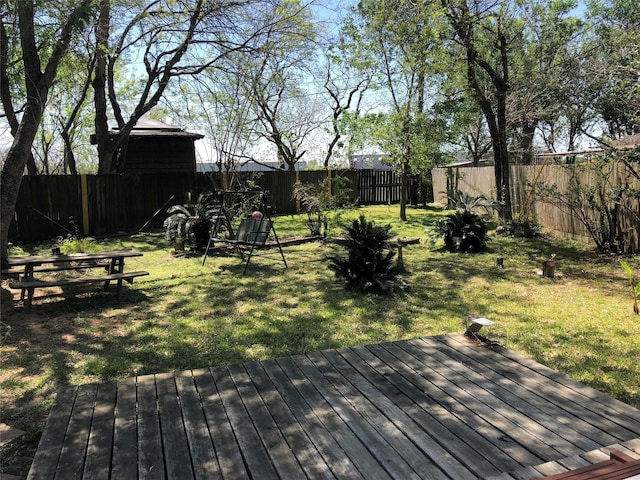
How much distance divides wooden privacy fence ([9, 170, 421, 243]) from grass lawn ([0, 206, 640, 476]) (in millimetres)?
3876

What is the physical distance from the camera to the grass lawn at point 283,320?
3.78m

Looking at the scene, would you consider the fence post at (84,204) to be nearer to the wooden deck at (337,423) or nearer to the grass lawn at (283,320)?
the grass lawn at (283,320)

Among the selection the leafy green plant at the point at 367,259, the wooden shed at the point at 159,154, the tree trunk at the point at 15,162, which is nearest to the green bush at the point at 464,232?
the leafy green plant at the point at 367,259

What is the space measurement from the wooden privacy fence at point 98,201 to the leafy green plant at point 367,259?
14.3ft

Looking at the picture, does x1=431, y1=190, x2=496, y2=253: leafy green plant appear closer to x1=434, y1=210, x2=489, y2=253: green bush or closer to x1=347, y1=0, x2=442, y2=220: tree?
x1=434, y1=210, x2=489, y2=253: green bush

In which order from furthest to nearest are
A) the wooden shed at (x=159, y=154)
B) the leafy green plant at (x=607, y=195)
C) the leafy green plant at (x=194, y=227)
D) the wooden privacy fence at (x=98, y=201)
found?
the wooden shed at (x=159, y=154), the wooden privacy fence at (x=98, y=201), the leafy green plant at (x=194, y=227), the leafy green plant at (x=607, y=195)

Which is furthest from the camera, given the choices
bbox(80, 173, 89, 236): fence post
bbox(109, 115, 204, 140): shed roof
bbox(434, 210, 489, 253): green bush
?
bbox(109, 115, 204, 140): shed roof

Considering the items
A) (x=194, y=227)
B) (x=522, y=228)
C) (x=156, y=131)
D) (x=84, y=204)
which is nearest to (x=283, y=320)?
(x=194, y=227)

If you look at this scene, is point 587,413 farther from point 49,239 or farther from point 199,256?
point 49,239

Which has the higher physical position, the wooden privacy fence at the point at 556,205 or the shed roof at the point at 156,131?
the shed roof at the point at 156,131

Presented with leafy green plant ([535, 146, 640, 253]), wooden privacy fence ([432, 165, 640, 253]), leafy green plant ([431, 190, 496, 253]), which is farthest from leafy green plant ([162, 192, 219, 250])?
leafy green plant ([535, 146, 640, 253])

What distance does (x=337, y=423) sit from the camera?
2.53m

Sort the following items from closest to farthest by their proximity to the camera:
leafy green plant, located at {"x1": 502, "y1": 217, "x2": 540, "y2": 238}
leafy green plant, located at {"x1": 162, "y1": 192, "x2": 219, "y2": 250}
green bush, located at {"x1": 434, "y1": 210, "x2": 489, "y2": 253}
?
green bush, located at {"x1": 434, "y1": 210, "x2": 489, "y2": 253} < leafy green plant, located at {"x1": 162, "y1": 192, "x2": 219, "y2": 250} < leafy green plant, located at {"x1": 502, "y1": 217, "x2": 540, "y2": 238}

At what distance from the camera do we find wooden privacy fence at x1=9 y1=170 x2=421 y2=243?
1041cm
